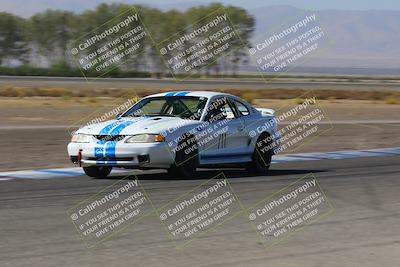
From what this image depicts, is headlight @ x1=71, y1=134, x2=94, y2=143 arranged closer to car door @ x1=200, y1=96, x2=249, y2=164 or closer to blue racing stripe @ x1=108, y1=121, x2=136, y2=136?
Result: blue racing stripe @ x1=108, y1=121, x2=136, y2=136

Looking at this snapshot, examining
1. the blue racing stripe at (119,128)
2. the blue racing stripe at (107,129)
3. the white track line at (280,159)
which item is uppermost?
the blue racing stripe at (107,129)

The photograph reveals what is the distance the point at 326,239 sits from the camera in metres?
8.20

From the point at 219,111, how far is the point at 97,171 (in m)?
2.19

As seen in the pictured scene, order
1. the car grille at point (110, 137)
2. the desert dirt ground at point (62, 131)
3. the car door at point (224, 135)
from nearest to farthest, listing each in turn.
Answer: the car grille at point (110, 137) < the car door at point (224, 135) < the desert dirt ground at point (62, 131)

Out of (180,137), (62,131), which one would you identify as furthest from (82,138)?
(62,131)

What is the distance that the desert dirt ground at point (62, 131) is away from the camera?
58.7ft

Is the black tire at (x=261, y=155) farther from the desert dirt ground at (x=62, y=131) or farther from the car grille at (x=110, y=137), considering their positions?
the desert dirt ground at (x=62, y=131)

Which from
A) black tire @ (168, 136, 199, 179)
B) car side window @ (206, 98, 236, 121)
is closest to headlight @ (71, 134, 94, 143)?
black tire @ (168, 136, 199, 179)

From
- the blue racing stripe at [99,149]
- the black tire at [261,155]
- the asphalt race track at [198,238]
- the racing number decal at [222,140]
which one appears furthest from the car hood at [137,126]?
the black tire at [261,155]

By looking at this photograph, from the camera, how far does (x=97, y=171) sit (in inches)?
521

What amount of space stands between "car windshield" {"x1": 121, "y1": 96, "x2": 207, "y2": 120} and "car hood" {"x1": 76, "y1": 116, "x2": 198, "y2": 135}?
0.30 meters

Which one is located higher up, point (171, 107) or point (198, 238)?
point (171, 107)

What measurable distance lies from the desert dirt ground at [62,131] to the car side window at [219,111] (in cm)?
397

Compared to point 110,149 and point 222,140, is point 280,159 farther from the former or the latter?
point 110,149
